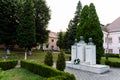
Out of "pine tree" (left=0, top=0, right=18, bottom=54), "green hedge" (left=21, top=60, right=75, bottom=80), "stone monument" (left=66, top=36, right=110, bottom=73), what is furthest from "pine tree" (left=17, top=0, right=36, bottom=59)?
"stone monument" (left=66, top=36, right=110, bottom=73)

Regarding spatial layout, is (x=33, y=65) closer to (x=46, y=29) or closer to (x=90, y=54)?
(x=90, y=54)

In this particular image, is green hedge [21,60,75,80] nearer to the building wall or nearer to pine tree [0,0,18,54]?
pine tree [0,0,18,54]

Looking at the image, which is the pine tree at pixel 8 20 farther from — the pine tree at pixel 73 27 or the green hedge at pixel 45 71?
the green hedge at pixel 45 71

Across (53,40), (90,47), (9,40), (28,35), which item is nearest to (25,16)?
(28,35)

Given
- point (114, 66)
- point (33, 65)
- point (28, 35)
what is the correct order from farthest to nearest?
point (28, 35) < point (114, 66) < point (33, 65)

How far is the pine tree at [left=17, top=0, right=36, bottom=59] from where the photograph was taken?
2638cm

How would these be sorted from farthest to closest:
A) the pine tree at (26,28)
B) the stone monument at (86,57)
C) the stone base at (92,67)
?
the pine tree at (26,28) < the stone monument at (86,57) < the stone base at (92,67)

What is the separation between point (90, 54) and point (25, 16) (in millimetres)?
14272

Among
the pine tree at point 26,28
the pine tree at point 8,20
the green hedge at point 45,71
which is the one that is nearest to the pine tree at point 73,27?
the pine tree at point 26,28

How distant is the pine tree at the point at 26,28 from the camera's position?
2638cm

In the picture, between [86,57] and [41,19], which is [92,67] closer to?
[86,57]

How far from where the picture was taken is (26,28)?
27031mm

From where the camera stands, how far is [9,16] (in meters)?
29.0

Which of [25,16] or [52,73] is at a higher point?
[25,16]
